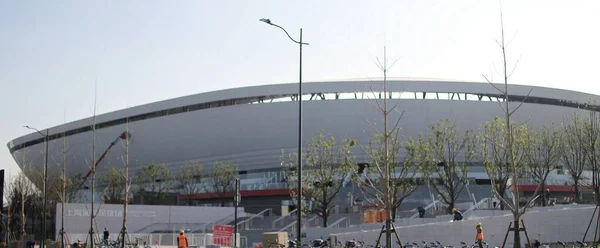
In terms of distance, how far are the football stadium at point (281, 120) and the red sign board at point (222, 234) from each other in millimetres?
34886

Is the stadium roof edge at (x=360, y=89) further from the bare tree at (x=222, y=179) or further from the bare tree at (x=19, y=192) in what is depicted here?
the bare tree at (x=19, y=192)

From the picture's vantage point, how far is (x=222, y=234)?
125ft

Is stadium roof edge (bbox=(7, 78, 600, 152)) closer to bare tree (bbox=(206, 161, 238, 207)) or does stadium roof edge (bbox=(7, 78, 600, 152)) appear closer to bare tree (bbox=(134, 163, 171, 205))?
bare tree (bbox=(206, 161, 238, 207))

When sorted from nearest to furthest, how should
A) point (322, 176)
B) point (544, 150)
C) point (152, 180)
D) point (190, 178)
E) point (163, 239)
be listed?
point (163, 239), point (544, 150), point (322, 176), point (152, 180), point (190, 178)

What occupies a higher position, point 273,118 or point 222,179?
point 273,118

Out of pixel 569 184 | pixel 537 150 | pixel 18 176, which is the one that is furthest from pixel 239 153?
pixel 537 150

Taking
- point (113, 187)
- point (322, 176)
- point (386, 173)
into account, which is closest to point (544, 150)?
A: point (322, 176)

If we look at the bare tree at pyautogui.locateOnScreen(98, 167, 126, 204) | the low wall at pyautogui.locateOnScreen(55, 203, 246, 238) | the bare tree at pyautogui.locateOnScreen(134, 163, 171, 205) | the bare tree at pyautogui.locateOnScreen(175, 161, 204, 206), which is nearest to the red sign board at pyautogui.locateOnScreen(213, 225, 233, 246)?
the low wall at pyautogui.locateOnScreen(55, 203, 246, 238)

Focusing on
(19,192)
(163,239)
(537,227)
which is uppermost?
(19,192)

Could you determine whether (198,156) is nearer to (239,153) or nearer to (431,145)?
(239,153)

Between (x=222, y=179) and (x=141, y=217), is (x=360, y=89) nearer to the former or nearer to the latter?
(x=222, y=179)

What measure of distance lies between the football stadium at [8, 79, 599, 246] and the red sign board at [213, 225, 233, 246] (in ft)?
114

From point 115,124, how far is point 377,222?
204ft

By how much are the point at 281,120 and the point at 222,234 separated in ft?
163
